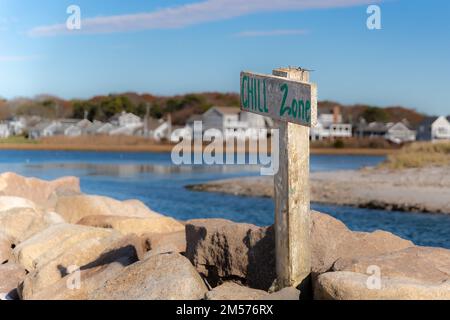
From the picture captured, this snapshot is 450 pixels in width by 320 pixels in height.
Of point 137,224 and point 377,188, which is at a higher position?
point 137,224

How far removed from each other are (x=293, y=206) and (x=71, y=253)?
3.69 m

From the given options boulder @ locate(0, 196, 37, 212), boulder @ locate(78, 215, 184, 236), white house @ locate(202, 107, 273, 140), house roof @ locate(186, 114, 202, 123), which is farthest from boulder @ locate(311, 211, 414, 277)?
house roof @ locate(186, 114, 202, 123)

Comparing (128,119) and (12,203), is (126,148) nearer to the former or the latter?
(128,119)

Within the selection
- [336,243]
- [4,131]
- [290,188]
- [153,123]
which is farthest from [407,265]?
[153,123]

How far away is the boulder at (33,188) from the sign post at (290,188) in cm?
1151

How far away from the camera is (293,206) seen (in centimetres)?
726

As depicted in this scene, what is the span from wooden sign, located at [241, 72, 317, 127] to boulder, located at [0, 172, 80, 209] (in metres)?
11.1

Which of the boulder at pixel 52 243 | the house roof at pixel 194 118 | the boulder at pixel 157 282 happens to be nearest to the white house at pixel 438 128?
the house roof at pixel 194 118

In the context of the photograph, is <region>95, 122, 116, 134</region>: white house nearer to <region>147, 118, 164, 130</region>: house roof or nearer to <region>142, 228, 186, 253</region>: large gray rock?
<region>147, 118, 164, 130</region>: house roof

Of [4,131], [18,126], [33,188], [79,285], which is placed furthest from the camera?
[18,126]

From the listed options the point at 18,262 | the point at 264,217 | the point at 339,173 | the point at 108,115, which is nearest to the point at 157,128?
the point at 108,115
